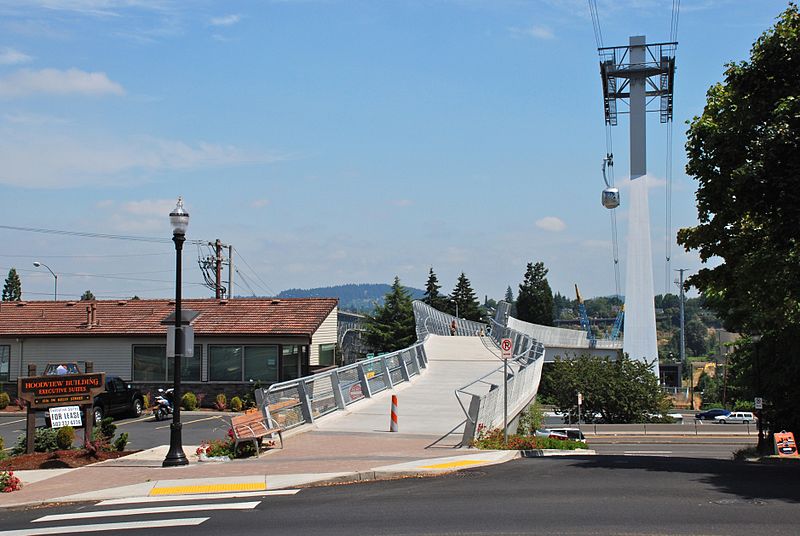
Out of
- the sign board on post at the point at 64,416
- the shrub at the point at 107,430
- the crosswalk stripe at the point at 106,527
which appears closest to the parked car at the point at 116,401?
the shrub at the point at 107,430

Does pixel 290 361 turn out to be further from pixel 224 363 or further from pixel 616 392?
pixel 616 392

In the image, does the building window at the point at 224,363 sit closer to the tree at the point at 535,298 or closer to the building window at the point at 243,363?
the building window at the point at 243,363

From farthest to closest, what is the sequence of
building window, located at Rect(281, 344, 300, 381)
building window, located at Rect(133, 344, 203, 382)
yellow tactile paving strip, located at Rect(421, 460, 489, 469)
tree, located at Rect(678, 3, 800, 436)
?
building window, located at Rect(133, 344, 203, 382) < building window, located at Rect(281, 344, 300, 381) < tree, located at Rect(678, 3, 800, 436) < yellow tactile paving strip, located at Rect(421, 460, 489, 469)

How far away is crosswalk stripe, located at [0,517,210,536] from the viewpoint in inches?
445

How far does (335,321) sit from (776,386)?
19635mm

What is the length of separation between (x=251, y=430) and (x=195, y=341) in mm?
19464

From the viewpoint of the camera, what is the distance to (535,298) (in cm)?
13288

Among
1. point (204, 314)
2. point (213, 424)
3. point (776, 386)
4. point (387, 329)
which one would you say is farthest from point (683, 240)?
point (387, 329)

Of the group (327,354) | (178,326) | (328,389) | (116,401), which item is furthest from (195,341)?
(178,326)

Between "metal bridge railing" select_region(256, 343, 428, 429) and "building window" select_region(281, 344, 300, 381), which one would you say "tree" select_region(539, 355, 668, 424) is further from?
"metal bridge railing" select_region(256, 343, 428, 429)

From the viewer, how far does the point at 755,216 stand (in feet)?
61.4

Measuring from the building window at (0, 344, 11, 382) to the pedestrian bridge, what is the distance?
60.4 ft

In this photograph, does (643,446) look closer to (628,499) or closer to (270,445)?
(270,445)

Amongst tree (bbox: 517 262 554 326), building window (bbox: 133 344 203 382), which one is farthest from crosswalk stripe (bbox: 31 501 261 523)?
tree (bbox: 517 262 554 326)
